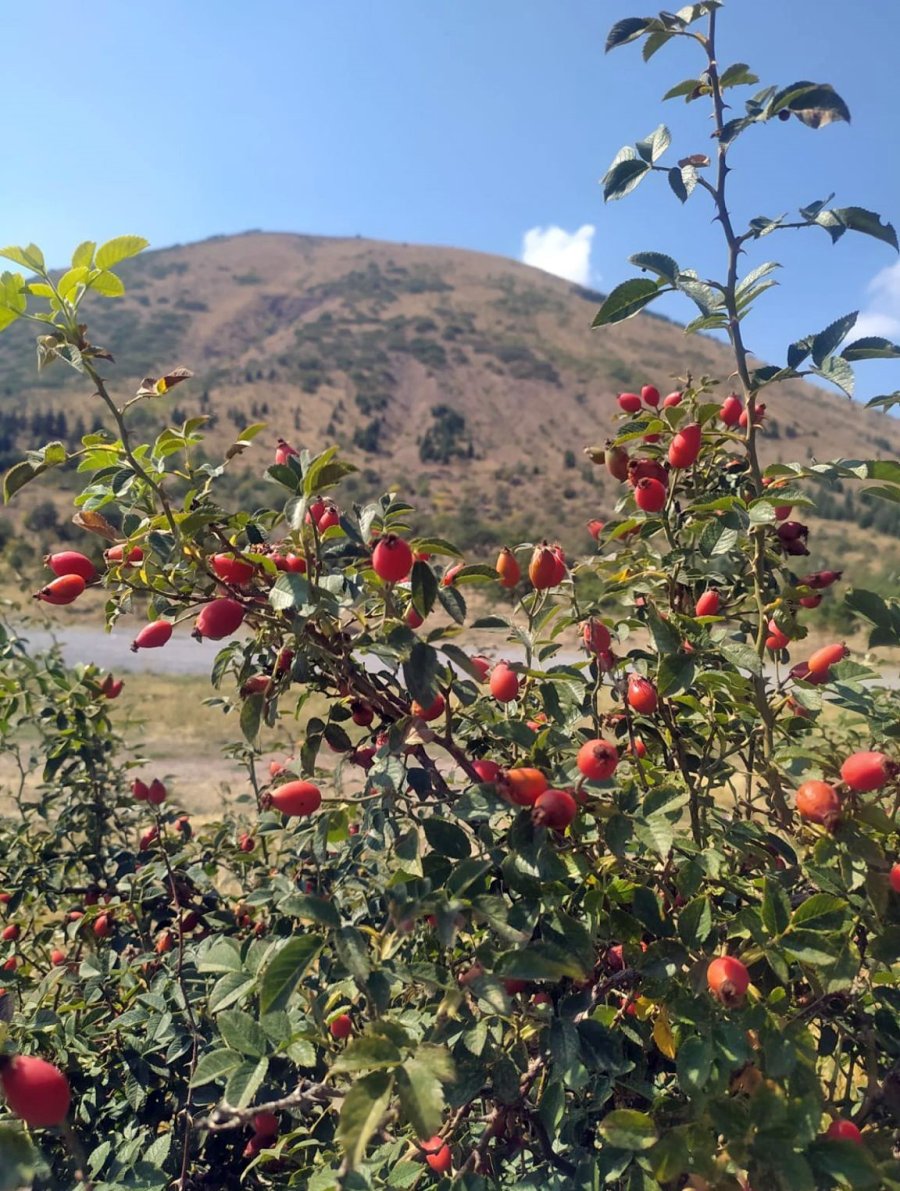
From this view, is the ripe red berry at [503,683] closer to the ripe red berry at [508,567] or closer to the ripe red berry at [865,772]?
the ripe red berry at [508,567]

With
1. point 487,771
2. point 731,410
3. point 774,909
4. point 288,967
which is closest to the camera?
point 288,967

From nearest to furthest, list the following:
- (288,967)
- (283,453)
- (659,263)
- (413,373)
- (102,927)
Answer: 1. (288,967)
2. (659,263)
3. (283,453)
4. (102,927)
5. (413,373)

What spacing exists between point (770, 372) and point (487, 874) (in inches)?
35.9

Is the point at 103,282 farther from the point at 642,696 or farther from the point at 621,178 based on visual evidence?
the point at 642,696

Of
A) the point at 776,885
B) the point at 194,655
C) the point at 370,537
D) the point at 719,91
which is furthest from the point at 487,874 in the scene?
the point at 194,655

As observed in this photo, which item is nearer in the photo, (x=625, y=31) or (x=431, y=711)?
(x=431, y=711)

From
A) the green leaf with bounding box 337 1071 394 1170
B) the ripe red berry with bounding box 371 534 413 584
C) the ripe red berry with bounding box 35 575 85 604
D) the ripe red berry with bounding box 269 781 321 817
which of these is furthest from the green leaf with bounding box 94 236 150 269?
the green leaf with bounding box 337 1071 394 1170

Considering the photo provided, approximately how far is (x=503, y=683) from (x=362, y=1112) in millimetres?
610

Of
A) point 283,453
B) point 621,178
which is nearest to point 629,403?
point 621,178

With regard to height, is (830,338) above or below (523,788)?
above

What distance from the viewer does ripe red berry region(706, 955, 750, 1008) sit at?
3.19ft

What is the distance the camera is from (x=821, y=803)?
3.52ft

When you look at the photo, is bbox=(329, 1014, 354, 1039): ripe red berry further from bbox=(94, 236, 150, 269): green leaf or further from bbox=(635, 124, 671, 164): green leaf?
bbox=(635, 124, 671, 164): green leaf

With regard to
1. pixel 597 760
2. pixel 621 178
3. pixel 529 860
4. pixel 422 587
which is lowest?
pixel 529 860
